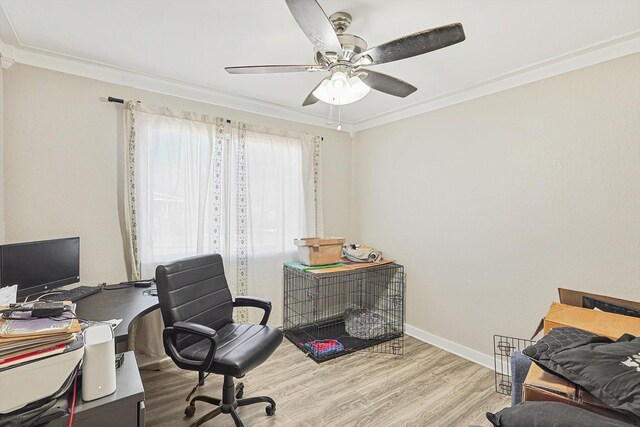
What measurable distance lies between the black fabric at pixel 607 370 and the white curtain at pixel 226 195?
250 cm

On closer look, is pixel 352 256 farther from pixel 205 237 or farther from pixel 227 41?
pixel 227 41

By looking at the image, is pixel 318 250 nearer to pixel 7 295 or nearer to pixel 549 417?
pixel 7 295

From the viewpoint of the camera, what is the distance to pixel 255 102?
3076mm

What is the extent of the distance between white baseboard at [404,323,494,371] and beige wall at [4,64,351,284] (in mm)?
2835

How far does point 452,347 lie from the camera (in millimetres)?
2904

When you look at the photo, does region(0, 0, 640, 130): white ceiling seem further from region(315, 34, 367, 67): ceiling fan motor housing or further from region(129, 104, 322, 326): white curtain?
region(129, 104, 322, 326): white curtain

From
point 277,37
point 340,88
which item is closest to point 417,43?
point 340,88

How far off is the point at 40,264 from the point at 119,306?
59 cm

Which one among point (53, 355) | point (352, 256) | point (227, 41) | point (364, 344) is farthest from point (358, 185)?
point (53, 355)

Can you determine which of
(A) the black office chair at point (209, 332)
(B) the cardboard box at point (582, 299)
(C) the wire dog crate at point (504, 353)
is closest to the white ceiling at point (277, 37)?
(A) the black office chair at point (209, 332)

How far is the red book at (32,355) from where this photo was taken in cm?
89

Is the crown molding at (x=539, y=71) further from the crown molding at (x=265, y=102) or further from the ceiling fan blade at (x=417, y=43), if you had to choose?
the ceiling fan blade at (x=417, y=43)

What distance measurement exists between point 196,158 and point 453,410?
2.84 meters

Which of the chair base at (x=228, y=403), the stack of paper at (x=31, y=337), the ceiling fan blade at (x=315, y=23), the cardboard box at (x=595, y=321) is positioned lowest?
the chair base at (x=228, y=403)
